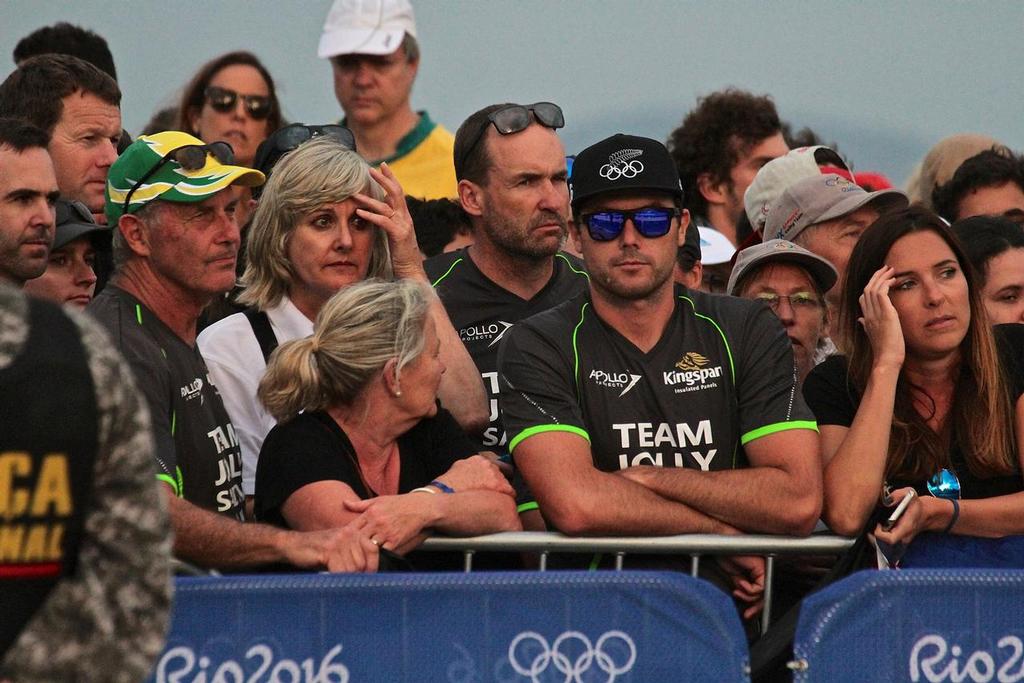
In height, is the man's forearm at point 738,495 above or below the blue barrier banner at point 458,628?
above

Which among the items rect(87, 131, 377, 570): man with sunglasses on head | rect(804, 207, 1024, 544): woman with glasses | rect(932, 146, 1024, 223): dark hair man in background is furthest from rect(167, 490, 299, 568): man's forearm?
rect(932, 146, 1024, 223): dark hair man in background

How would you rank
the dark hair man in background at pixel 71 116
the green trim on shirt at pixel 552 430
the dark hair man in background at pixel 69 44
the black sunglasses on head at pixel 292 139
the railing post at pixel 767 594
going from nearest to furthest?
1. the railing post at pixel 767 594
2. the green trim on shirt at pixel 552 430
3. the black sunglasses on head at pixel 292 139
4. the dark hair man in background at pixel 71 116
5. the dark hair man in background at pixel 69 44

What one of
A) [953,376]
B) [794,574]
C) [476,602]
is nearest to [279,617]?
[476,602]

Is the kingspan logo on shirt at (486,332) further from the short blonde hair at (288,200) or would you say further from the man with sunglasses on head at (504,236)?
the short blonde hair at (288,200)

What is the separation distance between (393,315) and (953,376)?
1.80m

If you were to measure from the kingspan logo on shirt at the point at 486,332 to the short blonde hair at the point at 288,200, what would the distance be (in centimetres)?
36

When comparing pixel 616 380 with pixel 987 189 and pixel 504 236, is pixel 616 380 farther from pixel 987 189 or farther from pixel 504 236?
pixel 987 189

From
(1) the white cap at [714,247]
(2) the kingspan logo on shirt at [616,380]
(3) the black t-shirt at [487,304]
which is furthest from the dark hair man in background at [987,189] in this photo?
(2) the kingspan logo on shirt at [616,380]

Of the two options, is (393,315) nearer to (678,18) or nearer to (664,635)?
(664,635)

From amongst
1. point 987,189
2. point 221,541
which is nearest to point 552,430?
point 221,541

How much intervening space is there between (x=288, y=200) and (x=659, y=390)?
1.49 meters

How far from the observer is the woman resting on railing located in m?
4.51

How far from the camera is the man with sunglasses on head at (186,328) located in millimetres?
4336

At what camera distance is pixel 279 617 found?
13.0 feet
